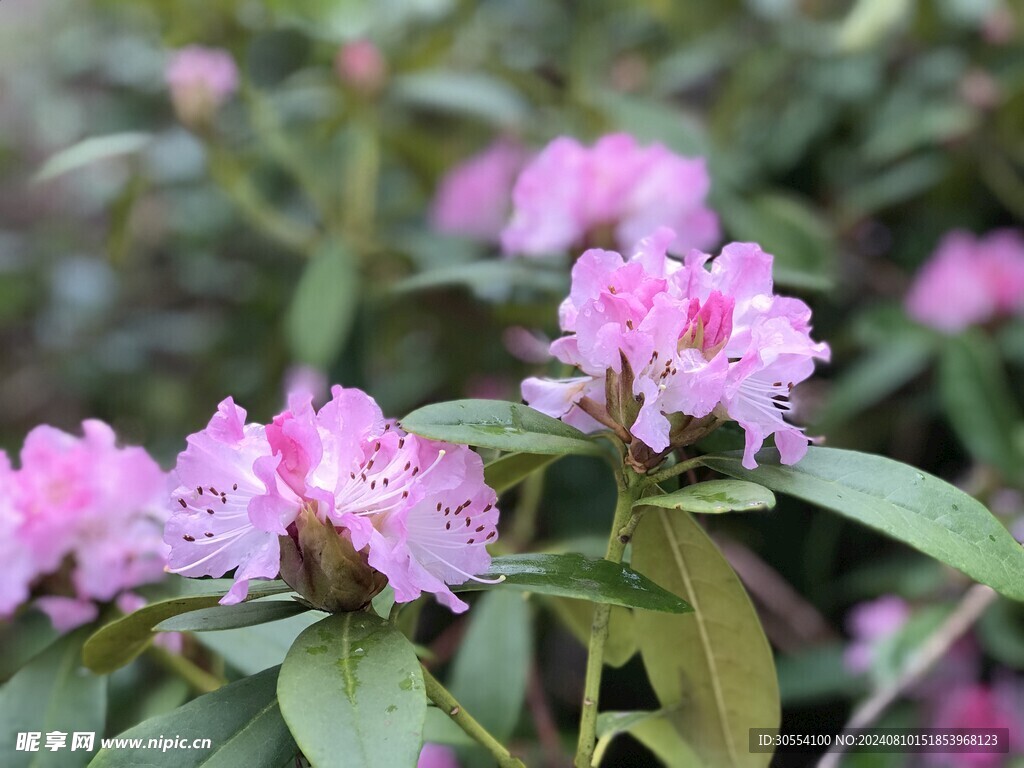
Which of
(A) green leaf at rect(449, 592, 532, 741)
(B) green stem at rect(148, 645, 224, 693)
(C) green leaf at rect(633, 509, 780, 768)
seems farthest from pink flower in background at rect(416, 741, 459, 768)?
(C) green leaf at rect(633, 509, 780, 768)

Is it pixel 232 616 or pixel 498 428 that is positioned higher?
pixel 498 428

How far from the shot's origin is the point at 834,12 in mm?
2107

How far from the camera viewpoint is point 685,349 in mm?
638

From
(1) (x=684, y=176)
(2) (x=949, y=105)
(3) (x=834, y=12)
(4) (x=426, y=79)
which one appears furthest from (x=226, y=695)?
(3) (x=834, y=12)

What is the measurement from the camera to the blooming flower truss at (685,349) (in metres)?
0.62

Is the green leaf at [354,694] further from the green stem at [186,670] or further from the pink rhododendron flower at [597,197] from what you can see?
the pink rhododendron flower at [597,197]

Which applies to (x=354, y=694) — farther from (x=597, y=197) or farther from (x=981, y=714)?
(x=981, y=714)

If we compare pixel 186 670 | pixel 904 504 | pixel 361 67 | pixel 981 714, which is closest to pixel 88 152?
pixel 361 67

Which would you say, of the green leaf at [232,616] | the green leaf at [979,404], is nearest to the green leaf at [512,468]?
the green leaf at [232,616]

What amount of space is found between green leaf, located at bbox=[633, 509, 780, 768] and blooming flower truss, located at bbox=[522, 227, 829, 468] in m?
0.14

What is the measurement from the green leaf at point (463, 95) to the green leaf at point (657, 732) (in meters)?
1.28

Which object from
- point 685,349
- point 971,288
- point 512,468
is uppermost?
point 685,349

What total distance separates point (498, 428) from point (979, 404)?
3.86 feet

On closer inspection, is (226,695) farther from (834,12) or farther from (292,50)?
(834,12)
